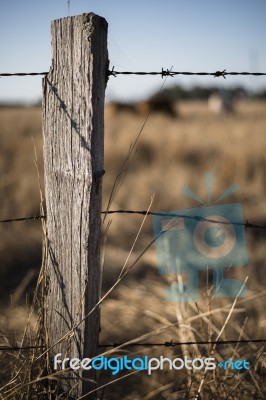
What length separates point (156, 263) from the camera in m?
3.88

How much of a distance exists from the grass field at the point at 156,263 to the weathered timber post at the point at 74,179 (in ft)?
0.57

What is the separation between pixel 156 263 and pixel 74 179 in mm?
2552

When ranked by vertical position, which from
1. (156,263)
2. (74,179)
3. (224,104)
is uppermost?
(224,104)

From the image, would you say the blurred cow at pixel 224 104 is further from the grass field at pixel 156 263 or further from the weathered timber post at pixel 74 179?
the weathered timber post at pixel 74 179

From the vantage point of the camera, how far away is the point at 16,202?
5.06m

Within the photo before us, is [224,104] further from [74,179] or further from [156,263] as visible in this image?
[74,179]

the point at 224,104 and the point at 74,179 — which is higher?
the point at 224,104

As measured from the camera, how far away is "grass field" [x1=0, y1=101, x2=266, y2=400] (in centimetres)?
183

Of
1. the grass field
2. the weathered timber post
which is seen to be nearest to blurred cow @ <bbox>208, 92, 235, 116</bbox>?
the grass field

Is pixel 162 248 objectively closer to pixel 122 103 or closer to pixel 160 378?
pixel 160 378

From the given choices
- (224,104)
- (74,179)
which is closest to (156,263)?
(74,179)

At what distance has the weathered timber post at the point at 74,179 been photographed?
1.38 metres

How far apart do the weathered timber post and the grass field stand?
0.57 feet

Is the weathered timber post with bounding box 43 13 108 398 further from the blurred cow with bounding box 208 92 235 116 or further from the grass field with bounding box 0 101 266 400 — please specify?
the blurred cow with bounding box 208 92 235 116
